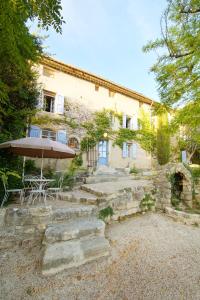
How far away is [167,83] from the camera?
631cm

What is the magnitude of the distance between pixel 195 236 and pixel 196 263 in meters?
1.51

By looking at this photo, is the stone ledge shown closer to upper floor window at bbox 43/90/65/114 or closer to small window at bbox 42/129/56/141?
small window at bbox 42/129/56/141

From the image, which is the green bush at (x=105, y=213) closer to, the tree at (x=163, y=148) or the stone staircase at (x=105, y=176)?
the stone staircase at (x=105, y=176)

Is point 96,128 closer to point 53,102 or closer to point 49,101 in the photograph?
point 53,102

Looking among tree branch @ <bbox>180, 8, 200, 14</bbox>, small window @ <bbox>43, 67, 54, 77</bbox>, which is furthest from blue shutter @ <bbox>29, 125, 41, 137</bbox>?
tree branch @ <bbox>180, 8, 200, 14</bbox>

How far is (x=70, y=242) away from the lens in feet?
11.3

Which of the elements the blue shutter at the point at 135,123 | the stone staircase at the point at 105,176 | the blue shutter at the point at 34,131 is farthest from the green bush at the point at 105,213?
the blue shutter at the point at 135,123

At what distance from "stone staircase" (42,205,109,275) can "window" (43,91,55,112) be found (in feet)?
29.5

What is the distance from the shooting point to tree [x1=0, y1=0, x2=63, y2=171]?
2.46m

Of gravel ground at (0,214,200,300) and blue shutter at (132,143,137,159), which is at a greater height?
blue shutter at (132,143,137,159)

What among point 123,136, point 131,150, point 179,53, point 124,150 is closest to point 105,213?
point 179,53

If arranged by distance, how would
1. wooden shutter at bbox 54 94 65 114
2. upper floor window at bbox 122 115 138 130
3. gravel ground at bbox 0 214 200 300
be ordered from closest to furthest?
gravel ground at bbox 0 214 200 300 → wooden shutter at bbox 54 94 65 114 → upper floor window at bbox 122 115 138 130

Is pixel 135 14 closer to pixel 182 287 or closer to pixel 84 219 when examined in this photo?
pixel 84 219

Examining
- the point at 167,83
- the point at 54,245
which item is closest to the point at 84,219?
the point at 54,245
